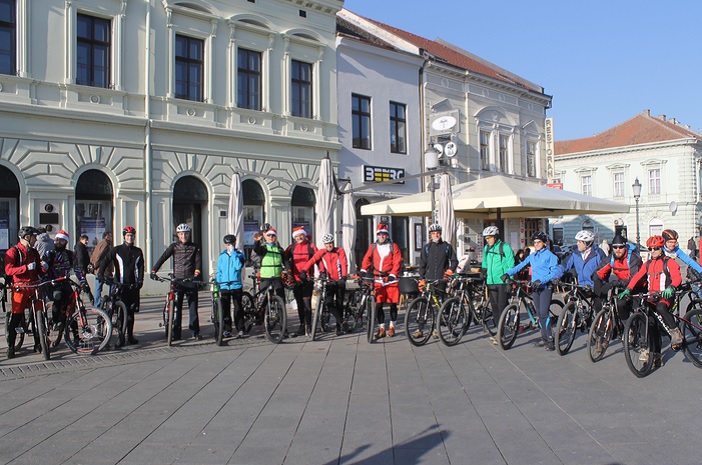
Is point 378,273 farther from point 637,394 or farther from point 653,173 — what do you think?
point 653,173

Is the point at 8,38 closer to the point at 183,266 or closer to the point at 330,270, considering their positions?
the point at 183,266

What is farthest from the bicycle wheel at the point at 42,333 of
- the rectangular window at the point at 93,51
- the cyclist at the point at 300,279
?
the rectangular window at the point at 93,51

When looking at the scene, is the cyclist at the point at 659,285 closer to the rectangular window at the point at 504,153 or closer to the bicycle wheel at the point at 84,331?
the bicycle wheel at the point at 84,331

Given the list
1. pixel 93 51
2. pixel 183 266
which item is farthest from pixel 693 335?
pixel 93 51

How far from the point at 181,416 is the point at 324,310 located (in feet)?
16.6

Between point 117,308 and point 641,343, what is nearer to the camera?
point 641,343

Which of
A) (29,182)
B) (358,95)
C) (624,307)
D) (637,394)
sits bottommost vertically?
(637,394)

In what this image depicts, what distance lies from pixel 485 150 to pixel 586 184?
3603 centimetres

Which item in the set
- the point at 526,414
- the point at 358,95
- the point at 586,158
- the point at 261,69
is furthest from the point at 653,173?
the point at 526,414

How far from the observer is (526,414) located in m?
5.62

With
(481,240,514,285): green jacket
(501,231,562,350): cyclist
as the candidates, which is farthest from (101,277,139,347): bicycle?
(501,231,562,350): cyclist

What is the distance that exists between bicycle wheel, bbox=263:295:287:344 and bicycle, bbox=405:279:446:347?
190cm

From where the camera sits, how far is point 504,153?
1164 inches

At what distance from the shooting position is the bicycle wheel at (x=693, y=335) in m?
7.63
